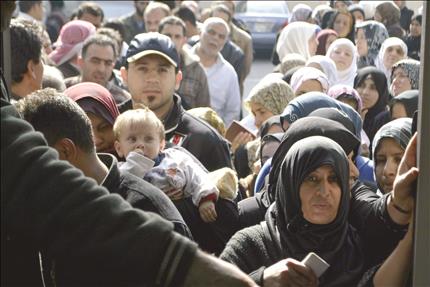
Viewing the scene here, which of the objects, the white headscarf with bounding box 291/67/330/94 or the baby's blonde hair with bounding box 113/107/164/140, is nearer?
the baby's blonde hair with bounding box 113/107/164/140

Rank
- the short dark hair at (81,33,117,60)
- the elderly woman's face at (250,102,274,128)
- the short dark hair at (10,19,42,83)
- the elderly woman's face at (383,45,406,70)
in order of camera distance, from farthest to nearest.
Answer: the elderly woman's face at (383,45,406,70) < the short dark hair at (81,33,117,60) < the elderly woman's face at (250,102,274,128) < the short dark hair at (10,19,42,83)

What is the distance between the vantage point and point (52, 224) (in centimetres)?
285

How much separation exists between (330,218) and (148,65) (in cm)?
300

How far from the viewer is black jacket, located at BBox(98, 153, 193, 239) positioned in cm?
420

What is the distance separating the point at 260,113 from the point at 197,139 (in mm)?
2578

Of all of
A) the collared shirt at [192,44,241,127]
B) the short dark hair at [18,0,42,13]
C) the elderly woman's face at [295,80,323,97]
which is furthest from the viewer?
the short dark hair at [18,0,42,13]

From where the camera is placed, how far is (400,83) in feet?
36.8

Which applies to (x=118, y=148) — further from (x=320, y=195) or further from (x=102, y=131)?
(x=320, y=195)

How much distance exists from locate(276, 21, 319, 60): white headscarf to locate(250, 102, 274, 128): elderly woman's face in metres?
5.96

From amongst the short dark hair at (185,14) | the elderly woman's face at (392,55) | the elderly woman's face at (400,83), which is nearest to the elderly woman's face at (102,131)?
the elderly woman's face at (400,83)

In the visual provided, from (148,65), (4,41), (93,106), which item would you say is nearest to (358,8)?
(148,65)

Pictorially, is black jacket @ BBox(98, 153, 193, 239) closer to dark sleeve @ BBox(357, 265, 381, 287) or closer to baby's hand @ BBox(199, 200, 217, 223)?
dark sleeve @ BBox(357, 265, 381, 287)

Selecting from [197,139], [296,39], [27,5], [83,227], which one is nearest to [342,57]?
[296,39]

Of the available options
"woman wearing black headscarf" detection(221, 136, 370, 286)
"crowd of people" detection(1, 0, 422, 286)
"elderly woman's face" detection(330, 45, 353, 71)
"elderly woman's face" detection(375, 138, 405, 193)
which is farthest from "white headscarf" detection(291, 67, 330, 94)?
"woman wearing black headscarf" detection(221, 136, 370, 286)
